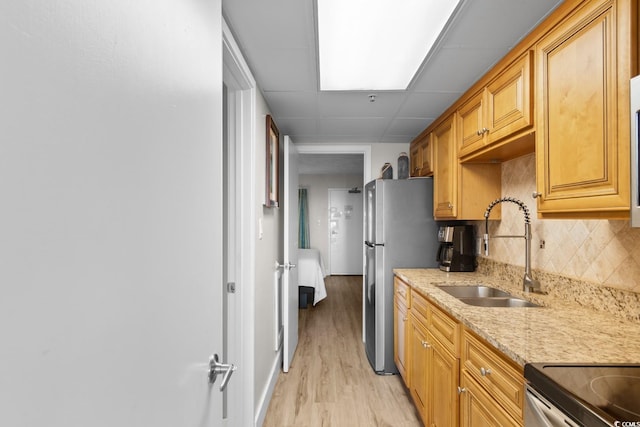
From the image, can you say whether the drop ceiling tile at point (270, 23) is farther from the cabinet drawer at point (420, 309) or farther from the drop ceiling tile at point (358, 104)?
the cabinet drawer at point (420, 309)

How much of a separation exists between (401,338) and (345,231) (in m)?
4.66

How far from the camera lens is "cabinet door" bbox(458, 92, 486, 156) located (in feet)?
6.30

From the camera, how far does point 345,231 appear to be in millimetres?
7090

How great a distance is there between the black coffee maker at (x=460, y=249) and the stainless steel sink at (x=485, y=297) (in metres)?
0.42

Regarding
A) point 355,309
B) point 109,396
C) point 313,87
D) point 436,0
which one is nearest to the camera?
point 109,396

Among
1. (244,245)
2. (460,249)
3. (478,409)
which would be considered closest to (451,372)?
(478,409)

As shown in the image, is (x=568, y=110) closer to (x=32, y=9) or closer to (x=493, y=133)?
(x=493, y=133)

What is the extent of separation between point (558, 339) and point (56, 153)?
4.70 feet

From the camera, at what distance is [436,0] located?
1.24 m

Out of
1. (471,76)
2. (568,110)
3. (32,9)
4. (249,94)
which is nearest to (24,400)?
(32,9)

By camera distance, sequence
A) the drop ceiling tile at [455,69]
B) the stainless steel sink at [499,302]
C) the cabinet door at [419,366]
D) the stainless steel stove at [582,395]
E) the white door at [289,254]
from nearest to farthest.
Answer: the stainless steel stove at [582,395] → the drop ceiling tile at [455,69] → the stainless steel sink at [499,302] → the cabinet door at [419,366] → the white door at [289,254]

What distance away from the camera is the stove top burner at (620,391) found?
713 millimetres

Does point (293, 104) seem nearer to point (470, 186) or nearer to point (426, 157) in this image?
point (426, 157)

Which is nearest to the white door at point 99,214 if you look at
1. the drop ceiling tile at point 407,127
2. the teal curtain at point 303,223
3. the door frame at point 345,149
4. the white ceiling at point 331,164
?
the drop ceiling tile at point 407,127
